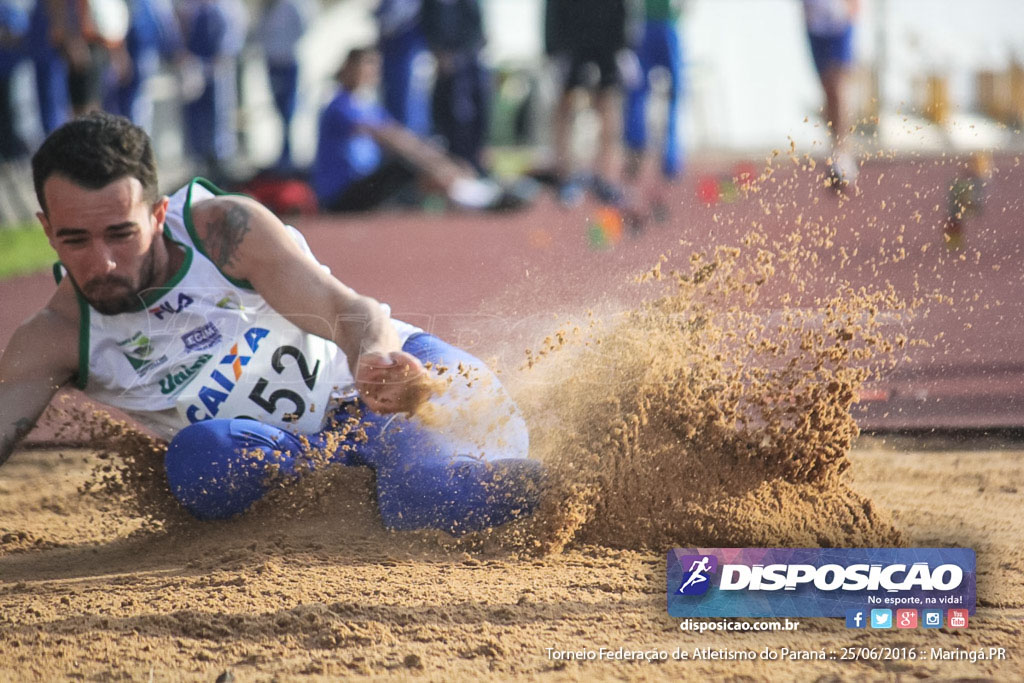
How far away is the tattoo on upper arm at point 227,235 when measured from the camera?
2711 millimetres

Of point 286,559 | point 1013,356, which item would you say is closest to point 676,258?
point 286,559

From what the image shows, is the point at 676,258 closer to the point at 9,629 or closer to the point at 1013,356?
the point at 1013,356

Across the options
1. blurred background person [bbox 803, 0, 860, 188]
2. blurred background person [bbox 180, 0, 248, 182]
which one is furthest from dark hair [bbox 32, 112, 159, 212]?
blurred background person [bbox 180, 0, 248, 182]

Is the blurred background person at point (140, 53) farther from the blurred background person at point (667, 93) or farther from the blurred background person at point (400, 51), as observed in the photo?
the blurred background person at point (667, 93)

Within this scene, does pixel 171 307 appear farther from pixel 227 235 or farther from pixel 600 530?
pixel 600 530

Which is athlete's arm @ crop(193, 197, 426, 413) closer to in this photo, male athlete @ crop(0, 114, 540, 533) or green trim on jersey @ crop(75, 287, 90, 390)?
male athlete @ crop(0, 114, 540, 533)

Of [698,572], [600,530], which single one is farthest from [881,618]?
[600,530]

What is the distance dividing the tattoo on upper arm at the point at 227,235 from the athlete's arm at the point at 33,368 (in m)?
0.40

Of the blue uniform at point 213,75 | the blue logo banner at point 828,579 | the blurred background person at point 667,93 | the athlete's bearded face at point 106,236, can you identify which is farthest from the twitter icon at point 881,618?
the blue uniform at point 213,75

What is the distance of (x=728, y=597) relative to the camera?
2281 millimetres

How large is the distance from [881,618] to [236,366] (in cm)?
160

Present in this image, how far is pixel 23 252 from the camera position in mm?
7672

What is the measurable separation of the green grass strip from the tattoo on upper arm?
439 cm

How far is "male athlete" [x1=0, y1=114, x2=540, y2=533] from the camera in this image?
2.62m
